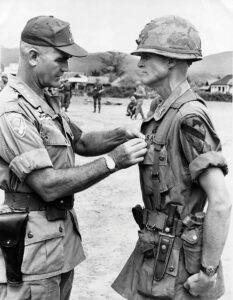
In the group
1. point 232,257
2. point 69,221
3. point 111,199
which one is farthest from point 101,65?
point 69,221

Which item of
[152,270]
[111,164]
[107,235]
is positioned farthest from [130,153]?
[107,235]

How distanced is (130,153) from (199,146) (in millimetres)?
458

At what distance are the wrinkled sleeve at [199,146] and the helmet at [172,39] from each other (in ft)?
1.28

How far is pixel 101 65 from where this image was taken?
1187 inches

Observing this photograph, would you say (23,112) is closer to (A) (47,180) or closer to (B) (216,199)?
(A) (47,180)

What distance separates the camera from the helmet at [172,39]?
8.86 feet

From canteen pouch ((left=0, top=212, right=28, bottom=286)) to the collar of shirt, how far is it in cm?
102

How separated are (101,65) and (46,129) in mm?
27570

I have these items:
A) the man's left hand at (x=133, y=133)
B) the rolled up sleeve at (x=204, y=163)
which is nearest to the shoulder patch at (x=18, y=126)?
the man's left hand at (x=133, y=133)

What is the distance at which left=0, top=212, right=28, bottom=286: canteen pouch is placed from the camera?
2992 millimetres

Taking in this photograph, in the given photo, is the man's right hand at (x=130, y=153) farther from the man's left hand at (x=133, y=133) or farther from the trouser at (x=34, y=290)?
the trouser at (x=34, y=290)

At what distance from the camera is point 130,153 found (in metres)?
2.84

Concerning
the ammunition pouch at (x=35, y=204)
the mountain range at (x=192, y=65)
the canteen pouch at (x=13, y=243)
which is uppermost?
the ammunition pouch at (x=35, y=204)

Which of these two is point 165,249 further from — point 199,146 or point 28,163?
point 28,163
